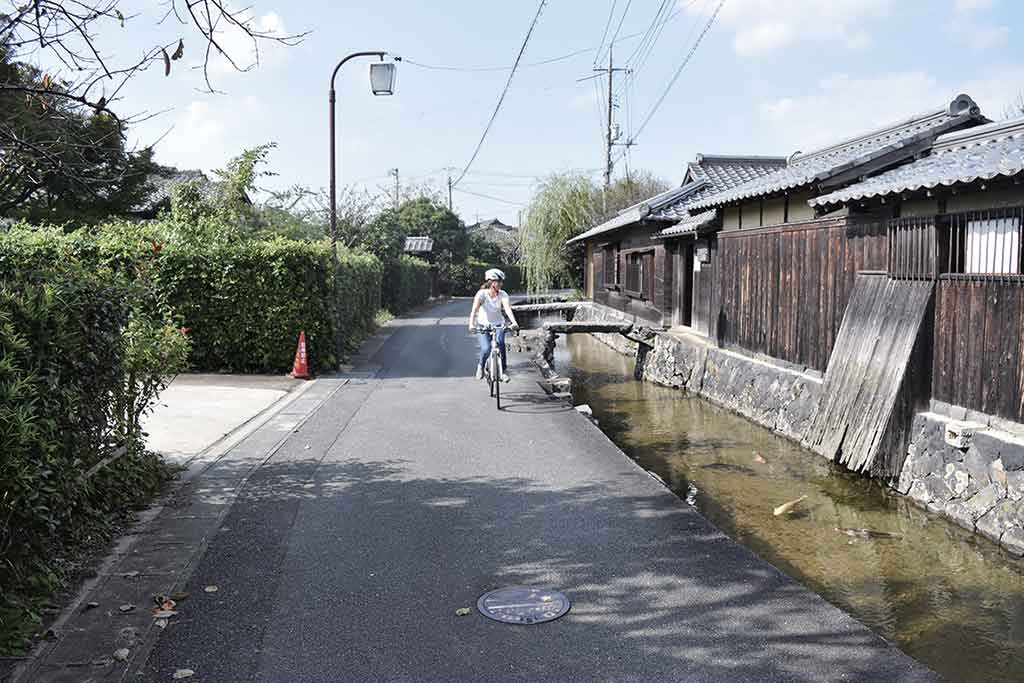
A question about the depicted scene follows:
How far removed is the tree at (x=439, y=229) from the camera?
58.5 m

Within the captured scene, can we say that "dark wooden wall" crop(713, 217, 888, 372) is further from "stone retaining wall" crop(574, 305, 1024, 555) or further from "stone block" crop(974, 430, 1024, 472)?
"stone block" crop(974, 430, 1024, 472)

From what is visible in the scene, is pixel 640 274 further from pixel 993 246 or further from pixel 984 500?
pixel 984 500

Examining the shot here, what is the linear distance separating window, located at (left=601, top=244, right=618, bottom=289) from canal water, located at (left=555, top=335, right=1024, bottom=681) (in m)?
16.3

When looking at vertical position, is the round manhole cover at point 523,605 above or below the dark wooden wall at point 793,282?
below

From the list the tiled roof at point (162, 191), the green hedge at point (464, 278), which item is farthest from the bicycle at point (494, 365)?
the green hedge at point (464, 278)

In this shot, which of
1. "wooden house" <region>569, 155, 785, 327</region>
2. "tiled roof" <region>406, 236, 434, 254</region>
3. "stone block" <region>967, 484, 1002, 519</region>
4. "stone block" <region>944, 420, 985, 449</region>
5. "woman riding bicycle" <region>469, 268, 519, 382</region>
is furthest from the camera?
"tiled roof" <region>406, 236, 434, 254</region>

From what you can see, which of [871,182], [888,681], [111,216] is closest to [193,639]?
[888,681]

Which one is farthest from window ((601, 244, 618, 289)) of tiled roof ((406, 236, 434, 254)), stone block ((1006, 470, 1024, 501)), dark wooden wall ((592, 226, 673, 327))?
tiled roof ((406, 236, 434, 254))

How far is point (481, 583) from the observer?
4965mm

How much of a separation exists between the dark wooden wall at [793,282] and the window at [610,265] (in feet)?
42.9

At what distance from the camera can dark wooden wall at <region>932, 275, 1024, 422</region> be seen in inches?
277

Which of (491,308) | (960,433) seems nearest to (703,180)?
(491,308)

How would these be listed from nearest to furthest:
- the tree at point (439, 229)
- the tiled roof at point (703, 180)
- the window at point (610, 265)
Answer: the tiled roof at point (703, 180), the window at point (610, 265), the tree at point (439, 229)

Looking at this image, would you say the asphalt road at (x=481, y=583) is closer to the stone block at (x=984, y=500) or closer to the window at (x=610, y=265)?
the stone block at (x=984, y=500)
